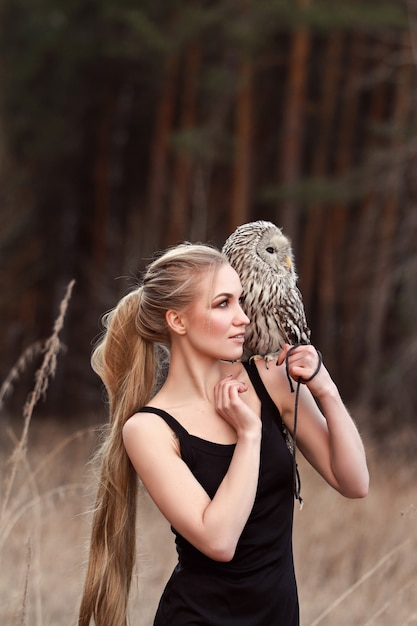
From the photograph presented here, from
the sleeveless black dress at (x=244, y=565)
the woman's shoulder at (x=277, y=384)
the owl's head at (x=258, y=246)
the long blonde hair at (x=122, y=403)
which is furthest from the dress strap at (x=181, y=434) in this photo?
the owl's head at (x=258, y=246)

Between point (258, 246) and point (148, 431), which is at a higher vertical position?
point (258, 246)

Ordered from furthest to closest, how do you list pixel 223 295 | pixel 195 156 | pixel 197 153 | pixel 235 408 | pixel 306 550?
1. pixel 195 156
2. pixel 197 153
3. pixel 306 550
4. pixel 223 295
5. pixel 235 408

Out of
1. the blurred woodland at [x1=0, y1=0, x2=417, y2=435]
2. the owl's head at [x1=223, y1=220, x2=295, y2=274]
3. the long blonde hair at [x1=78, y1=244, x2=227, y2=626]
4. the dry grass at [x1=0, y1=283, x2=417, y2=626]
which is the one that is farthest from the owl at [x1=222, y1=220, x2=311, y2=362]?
the blurred woodland at [x1=0, y1=0, x2=417, y2=435]

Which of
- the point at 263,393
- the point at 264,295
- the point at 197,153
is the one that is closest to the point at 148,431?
the point at 263,393

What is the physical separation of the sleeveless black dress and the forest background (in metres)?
7.83

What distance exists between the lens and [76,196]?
52.3 feet

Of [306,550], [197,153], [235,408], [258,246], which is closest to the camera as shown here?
[235,408]

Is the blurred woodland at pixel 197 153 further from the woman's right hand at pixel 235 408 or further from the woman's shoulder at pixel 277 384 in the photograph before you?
the woman's right hand at pixel 235 408

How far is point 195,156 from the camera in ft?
40.1

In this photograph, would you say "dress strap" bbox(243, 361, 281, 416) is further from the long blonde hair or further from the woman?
the long blonde hair

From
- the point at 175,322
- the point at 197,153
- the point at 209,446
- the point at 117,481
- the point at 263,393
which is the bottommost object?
the point at 117,481

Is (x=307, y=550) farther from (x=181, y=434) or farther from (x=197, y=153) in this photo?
(x=197, y=153)

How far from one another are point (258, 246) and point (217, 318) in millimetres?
323

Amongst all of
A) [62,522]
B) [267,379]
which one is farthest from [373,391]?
[267,379]
